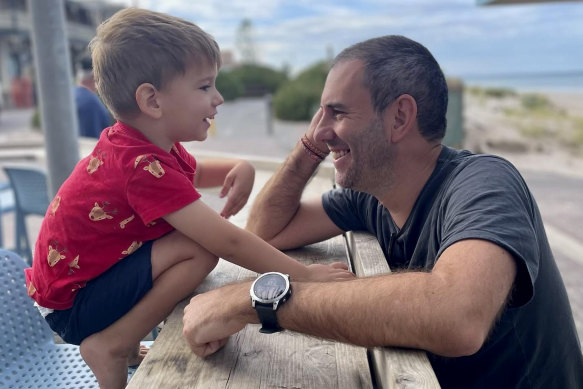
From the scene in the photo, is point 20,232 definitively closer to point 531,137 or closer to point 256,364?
point 256,364

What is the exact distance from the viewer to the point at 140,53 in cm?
182

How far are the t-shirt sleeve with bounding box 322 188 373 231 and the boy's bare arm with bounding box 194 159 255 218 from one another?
368 millimetres

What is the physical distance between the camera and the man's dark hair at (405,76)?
6.62 ft

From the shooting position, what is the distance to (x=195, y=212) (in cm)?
177

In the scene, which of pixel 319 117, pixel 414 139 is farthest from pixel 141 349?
pixel 414 139

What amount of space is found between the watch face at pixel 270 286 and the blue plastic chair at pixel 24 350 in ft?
3.47

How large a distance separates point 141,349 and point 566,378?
142 centimetres

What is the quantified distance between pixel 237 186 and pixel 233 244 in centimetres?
60

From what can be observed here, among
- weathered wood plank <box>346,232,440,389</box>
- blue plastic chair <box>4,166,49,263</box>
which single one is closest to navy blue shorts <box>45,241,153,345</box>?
weathered wood plank <box>346,232,440,389</box>

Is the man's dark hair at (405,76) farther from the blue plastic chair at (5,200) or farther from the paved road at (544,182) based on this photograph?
the blue plastic chair at (5,200)

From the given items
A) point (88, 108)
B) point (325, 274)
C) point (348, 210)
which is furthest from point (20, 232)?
point (325, 274)

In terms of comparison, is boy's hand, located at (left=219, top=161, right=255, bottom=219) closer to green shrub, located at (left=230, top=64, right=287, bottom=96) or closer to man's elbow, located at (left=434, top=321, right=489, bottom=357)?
man's elbow, located at (left=434, top=321, right=489, bottom=357)

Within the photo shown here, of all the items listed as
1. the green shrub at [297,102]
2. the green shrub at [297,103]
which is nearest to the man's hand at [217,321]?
the green shrub at [297,102]

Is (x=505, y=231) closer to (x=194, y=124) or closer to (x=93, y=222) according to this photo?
(x=194, y=124)
